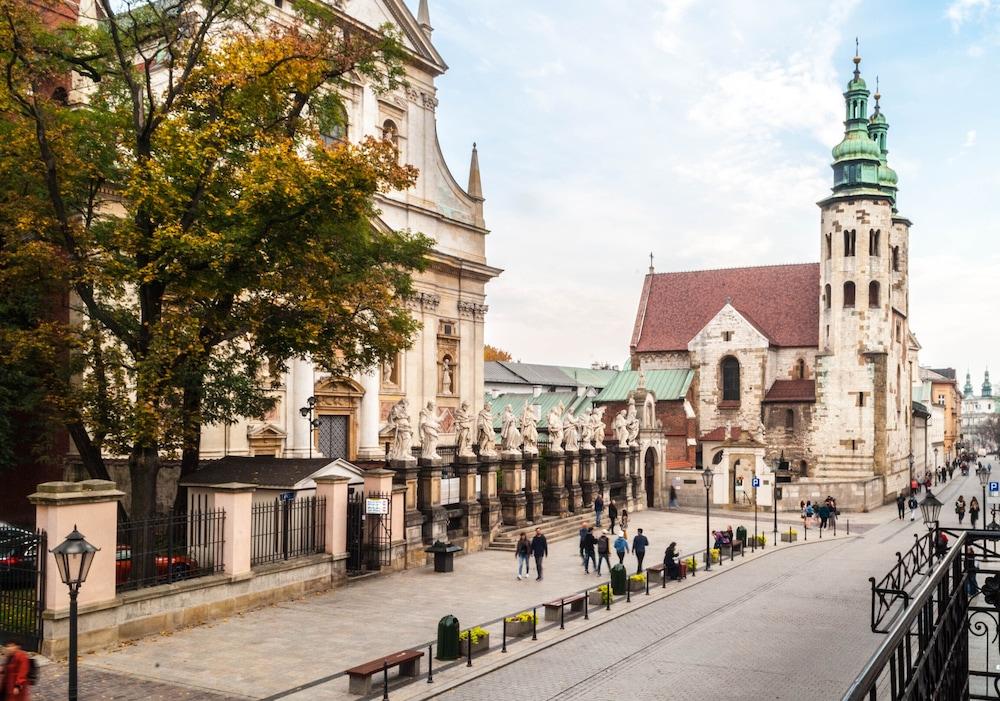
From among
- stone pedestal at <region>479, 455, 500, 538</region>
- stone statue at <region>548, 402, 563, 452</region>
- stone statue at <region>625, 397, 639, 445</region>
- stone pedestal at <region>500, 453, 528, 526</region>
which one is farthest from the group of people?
stone pedestal at <region>479, 455, 500, 538</region>

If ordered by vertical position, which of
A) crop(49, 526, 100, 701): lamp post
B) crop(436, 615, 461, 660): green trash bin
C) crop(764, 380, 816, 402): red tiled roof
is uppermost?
crop(764, 380, 816, 402): red tiled roof

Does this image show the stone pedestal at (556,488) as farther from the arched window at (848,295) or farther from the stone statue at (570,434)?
the arched window at (848,295)

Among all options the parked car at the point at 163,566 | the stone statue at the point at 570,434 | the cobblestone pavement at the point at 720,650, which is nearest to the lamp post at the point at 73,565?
the cobblestone pavement at the point at 720,650

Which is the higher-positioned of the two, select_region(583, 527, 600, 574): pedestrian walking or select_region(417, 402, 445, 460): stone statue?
select_region(417, 402, 445, 460): stone statue

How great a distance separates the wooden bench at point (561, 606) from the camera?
19266 mm

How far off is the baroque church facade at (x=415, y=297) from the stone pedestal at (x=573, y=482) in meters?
6.00

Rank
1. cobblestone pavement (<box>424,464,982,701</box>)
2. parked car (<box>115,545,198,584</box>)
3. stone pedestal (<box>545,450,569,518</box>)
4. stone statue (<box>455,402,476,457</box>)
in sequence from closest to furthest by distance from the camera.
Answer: cobblestone pavement (<box>424,464,982,701</box>), parked car (<box>115,545,198,584</box>), stone statue (<box>455,402,476,457</box>), stone pedestal (<box>545,450,569,518</box>)

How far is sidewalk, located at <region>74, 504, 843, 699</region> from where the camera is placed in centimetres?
1473

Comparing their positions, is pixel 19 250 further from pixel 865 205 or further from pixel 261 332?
pixel 865 205

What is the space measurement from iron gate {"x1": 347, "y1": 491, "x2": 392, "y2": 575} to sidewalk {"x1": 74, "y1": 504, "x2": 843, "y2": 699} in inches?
24.3

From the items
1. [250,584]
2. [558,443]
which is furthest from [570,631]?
[558,443]

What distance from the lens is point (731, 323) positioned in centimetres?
6253

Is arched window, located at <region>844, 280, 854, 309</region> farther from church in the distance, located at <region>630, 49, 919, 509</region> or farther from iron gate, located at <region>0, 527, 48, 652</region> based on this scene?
iron gate, located at <region>0, 527, 48, 652</region>

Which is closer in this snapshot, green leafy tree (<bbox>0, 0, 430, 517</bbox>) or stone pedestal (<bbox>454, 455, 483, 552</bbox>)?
green leafy tree (<bbox>0, 0, 430, 517</bbox>)
